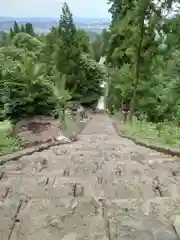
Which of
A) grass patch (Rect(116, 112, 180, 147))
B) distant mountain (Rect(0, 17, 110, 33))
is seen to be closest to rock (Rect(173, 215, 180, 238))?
grass patch (Rect(116, 112, 180, 147))

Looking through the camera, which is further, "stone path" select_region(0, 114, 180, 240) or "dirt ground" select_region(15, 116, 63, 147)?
"dirt ground" select_region(15, 116, 63, 147)

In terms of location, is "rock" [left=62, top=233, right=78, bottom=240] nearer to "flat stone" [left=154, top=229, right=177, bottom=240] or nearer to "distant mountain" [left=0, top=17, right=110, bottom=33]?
"flat stone" [left=154, top=229, right=177, bottom=240]

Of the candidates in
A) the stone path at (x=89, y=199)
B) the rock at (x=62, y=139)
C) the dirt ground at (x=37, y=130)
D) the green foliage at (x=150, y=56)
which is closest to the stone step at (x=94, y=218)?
the stone path at (x=89, y=199)

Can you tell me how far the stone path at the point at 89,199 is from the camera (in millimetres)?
2537

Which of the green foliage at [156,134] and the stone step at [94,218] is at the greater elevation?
the stone step at [94,218]

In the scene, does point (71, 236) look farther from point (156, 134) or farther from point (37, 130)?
point (156, 134)

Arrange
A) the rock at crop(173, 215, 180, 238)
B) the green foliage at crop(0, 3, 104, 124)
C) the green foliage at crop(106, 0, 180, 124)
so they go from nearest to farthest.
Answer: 1. the rock at crop(173, 215, 180, 238)
2. the green foliage at crop(0, 3, 104, 124)
3. the green foliage at crop(106, 0, 180, 124)

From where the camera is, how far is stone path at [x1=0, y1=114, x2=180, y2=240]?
8.32ft

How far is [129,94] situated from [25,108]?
6798mm

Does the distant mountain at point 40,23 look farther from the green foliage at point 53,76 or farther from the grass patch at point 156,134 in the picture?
the grass patch at point 156,134

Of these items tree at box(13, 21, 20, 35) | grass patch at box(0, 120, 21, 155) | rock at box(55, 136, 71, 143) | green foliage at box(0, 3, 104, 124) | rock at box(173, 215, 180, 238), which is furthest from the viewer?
tree at box(13, 21, 20, 35)

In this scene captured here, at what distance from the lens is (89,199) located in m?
3.13

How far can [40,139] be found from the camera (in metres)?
7.95

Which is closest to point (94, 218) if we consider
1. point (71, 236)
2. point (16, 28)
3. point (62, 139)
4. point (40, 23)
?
point (71, 236)
